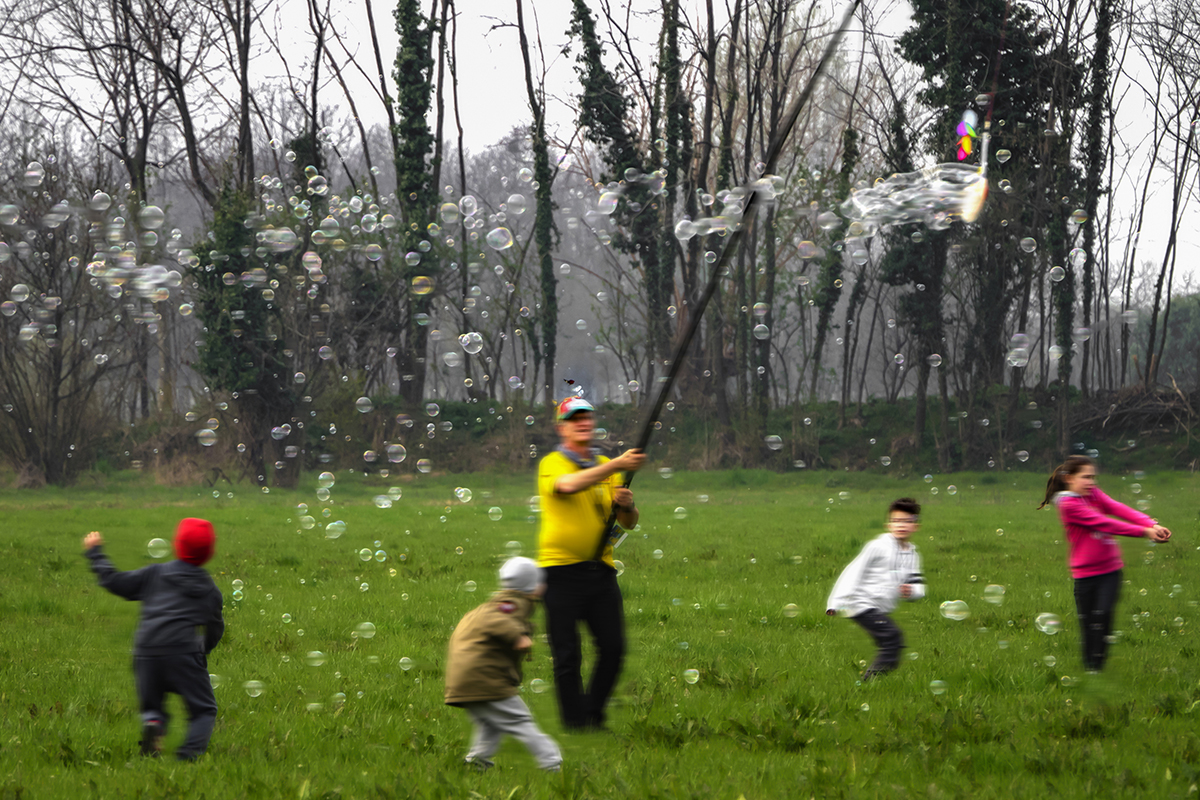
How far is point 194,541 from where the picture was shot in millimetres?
4570

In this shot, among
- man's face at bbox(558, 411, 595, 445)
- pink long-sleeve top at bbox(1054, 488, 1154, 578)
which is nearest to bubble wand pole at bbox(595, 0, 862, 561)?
man's face at bbox(558, 411, 595, 445)

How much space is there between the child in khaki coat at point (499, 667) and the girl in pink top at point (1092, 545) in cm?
329

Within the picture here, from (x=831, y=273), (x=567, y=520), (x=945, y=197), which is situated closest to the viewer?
(x=567, y=520)

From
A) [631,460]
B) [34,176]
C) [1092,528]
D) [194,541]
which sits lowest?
[1092,528]

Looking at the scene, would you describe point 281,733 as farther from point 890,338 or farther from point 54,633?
point 890,338

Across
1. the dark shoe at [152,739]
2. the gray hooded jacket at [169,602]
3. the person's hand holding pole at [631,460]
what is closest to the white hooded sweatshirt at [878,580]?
the person's hand holding pole at [631,460]

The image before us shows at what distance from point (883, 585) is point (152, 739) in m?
3.82

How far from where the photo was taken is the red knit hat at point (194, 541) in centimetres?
456

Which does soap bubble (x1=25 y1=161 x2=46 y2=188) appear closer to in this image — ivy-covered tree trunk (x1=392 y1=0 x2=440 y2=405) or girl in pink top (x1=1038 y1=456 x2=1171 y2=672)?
ivy-covered tree trunk (x1=392 y1=0 x2=440 y2=405)

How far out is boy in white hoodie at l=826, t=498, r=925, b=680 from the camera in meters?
6.10

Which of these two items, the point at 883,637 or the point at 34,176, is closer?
the point at 883,637

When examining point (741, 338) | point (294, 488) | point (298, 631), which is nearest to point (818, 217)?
point (741, 338)

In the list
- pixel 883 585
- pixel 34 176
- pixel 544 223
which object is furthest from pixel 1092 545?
pixel 544 223

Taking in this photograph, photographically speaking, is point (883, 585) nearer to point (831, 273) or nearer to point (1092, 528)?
point (1092, 528)
